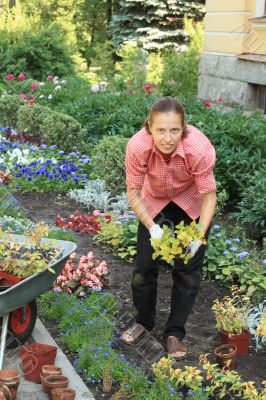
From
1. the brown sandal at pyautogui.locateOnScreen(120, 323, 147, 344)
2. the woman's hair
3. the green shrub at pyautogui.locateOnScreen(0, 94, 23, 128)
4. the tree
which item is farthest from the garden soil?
the tree

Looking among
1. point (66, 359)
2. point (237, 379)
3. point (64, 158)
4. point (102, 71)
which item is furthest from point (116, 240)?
point (102, 71)

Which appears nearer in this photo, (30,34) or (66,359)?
(66,359)

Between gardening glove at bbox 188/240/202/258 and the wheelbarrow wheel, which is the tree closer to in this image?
the wheelbarrow wheel

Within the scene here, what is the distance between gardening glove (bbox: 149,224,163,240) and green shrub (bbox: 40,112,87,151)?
16.7 ft

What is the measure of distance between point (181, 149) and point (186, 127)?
15 centimetres

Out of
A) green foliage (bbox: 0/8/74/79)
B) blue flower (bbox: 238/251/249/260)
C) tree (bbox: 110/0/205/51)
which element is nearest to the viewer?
blue flower (bbox: 238/251/249/260)

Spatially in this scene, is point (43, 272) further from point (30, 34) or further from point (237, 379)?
point (30, 34)

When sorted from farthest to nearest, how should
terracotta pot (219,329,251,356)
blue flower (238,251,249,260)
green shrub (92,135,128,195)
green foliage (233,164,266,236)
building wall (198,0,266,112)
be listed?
building wall (198,0,266,112)
green shrub (92,135,128,195)
green foliage (233,164,266,236)
blue flower (238,251,249,260)
terracotta pot (219,329,251,356)

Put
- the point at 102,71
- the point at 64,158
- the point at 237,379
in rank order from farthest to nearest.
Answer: the point at 102,71 → the point at 64,158 → the point at 237,379

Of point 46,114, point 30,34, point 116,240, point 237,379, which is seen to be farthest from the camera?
point 30,34

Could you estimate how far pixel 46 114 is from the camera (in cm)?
905

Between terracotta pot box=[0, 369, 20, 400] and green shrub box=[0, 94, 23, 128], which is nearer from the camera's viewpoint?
terracotta pot box=[0, 369, 20, 400]

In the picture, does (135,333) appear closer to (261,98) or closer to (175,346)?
(175,346)

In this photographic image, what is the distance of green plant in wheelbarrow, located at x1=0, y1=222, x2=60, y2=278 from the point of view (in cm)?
377
